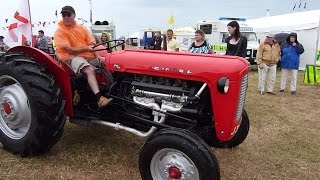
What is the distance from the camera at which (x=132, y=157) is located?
419 centimetres

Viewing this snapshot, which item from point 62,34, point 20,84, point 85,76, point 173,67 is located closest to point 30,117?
point 20,84

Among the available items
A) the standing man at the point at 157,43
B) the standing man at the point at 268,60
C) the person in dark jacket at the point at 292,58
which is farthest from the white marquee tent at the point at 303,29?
the standing man at the point at 157,43

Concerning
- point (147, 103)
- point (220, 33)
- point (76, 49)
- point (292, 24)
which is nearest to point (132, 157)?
point (147, 103)

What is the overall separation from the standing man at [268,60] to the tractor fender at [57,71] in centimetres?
615

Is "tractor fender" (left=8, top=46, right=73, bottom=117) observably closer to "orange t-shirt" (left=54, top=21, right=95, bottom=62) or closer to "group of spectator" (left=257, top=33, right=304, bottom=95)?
"orange t-shirt" (left=54, top=21, right=95, bottom=62)

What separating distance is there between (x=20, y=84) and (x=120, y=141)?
147cm

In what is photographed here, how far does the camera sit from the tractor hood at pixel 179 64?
3.31 metres

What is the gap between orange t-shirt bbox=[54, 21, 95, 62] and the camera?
4062mm

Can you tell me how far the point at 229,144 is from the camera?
4.52m

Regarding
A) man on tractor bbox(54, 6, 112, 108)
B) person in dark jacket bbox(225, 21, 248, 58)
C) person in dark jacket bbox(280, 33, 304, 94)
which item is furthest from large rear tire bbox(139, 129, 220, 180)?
person in dark jacket bbox(280, 33, 304, 94)

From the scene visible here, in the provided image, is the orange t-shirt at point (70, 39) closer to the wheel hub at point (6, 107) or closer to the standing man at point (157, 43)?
the wheel hub at point (6, 107)

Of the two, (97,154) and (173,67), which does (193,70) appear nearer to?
(173,67)

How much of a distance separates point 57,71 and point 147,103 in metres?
1.06

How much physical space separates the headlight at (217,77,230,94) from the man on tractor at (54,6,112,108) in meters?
1.24
